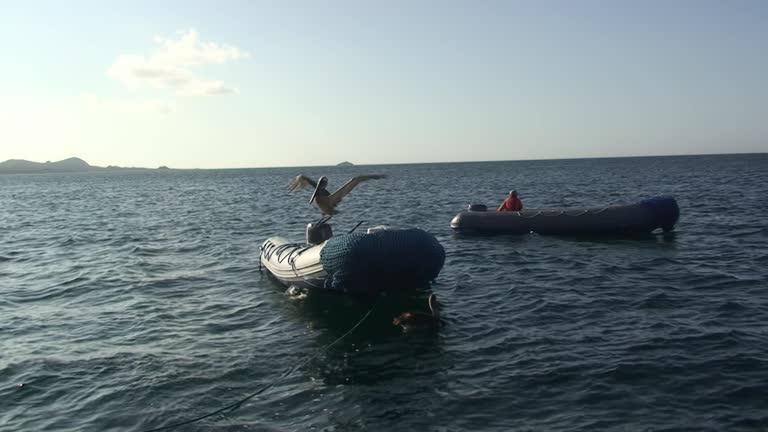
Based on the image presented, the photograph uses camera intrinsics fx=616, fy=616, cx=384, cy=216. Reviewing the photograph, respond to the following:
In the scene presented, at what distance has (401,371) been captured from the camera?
924cm

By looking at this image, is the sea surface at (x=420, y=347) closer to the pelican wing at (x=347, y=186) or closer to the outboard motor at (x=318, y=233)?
the outboard motor at (x=318, y=233)

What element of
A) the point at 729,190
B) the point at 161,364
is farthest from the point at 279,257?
the point at 729,190

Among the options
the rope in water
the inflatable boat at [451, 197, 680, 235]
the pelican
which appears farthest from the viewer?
the inflatable boat at [451, 197, 680, 235]

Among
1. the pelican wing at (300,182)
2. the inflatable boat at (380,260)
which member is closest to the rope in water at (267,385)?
the inflatable boat at (380,260)

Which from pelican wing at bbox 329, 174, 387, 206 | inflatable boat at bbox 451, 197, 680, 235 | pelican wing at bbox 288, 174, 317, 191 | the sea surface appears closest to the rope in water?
the sea surface

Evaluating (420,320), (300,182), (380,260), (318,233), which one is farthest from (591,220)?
(380,260)

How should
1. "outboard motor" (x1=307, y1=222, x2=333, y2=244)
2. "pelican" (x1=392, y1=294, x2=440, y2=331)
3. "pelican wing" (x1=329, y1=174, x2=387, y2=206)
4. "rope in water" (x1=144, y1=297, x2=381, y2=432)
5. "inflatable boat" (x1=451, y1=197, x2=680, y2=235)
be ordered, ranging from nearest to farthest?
"rope in water" (x1=144, y1=297, x2=381, y2=432), "pelican" (x1=392, y1=294, x2=440, y2=331), "pelican wing" (x1=329, y1=174, x2=387, y2=206), "outboard motor" (x1=307, y1=222, x2=333, y2=244), "inflatable boat" (x1=451, y1=197, x2=680, y2=235)

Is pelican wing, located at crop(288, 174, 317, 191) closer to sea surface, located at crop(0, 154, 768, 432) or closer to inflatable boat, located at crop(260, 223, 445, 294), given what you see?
inflatable boat, located at crop(260, 223, 445, 294)

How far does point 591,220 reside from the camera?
20562 mm

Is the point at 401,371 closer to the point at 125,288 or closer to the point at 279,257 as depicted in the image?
the point at 279,257

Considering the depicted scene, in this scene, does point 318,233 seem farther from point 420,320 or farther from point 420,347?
point 420,347

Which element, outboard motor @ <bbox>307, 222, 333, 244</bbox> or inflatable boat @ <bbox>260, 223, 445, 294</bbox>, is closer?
inflatable boat @ <bbox>260, 223, 445, 294</bbox>

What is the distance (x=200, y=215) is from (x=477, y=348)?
30108 millimetres

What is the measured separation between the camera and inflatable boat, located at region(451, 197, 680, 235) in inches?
798
